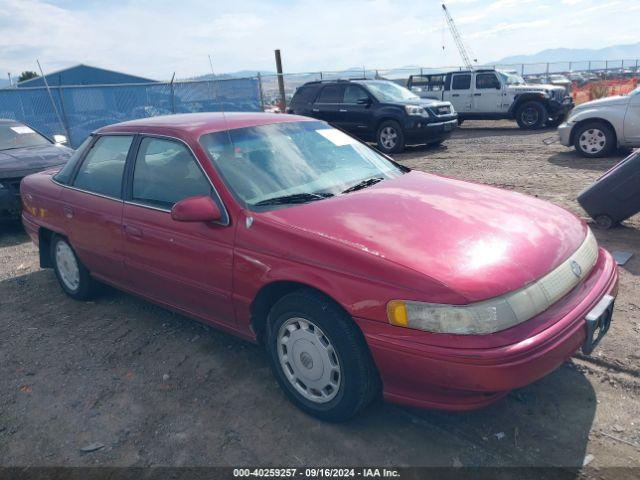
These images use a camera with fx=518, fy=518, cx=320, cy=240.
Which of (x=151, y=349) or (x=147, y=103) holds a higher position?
(x=147, y=103)

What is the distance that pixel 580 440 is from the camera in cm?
265

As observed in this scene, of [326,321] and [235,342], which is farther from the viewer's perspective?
[235,342]

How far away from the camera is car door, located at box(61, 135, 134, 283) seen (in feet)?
13.0

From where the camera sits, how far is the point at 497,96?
1590 centimetres

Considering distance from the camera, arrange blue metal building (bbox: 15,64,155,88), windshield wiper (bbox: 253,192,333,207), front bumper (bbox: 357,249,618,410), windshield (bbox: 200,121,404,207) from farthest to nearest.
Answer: blue metal building (bbox: 15,64,155,88)
windshield (bbox: 200,121,404,207)
windshield wiper (bbox: 253,192,333,207)
front bumper (bbox: 357,249,618,410)

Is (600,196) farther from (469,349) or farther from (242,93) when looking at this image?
(242,93)

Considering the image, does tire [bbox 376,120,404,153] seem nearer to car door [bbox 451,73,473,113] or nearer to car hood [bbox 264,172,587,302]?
car door [bbox 451,73,473,113]

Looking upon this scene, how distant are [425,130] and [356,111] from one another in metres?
1.75

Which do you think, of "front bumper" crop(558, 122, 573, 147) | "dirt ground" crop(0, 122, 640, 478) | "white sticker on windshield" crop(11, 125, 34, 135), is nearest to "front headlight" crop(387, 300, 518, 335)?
"dirt ground" crop(0, 122, 640, 478)

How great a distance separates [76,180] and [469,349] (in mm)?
3620

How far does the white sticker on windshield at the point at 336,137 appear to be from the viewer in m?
4.04

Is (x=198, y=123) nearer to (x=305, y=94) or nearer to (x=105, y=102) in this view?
(x=305, y=94)

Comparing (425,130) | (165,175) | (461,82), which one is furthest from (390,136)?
(165,175)

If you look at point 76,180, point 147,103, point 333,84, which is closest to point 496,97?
point 333,84
